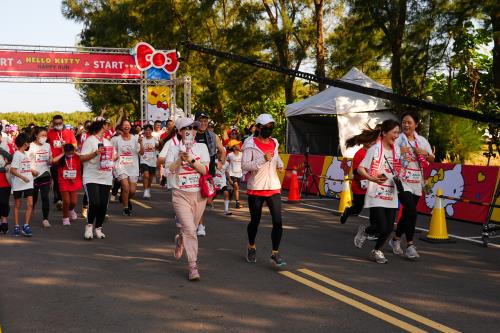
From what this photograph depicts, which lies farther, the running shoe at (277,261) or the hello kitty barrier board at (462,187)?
the hello kitty barrier board at (462,187)

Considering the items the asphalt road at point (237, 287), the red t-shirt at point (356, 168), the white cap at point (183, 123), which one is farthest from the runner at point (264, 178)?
the red t-shirt at point (356, 168)

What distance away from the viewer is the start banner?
26.0 metres

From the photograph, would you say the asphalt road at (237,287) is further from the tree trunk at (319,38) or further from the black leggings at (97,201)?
the tree trunk at (319,38)

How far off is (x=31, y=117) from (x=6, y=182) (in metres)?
72.9

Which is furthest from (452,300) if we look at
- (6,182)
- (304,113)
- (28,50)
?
(28,50)

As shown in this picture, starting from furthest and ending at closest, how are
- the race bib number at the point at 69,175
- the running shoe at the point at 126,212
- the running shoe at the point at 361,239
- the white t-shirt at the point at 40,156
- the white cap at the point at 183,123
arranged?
the running shoe at the point at 126,212
the race bib number at the point at 69,175
the white t-shirt at the point at 40,156
the running shoe at the point at 361,239
the white cap at the point at 183,123

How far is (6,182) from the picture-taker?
9.12 metres

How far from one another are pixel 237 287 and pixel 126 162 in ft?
19.9

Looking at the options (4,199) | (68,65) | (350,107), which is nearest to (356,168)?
(4,199)

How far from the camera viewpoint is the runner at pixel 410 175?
7.55 meters

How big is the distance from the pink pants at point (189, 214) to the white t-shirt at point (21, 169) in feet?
12.2

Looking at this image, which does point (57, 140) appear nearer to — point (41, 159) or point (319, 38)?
point (41, 159)

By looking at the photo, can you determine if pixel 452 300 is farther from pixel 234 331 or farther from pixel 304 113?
pixel 304 113

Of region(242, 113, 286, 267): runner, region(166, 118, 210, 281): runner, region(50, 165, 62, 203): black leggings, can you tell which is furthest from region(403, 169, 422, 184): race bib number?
region(50, 165, 62, 203): black leggings
